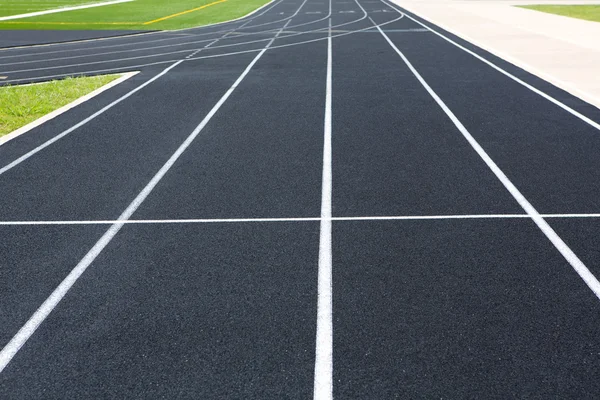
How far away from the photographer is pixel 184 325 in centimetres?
429

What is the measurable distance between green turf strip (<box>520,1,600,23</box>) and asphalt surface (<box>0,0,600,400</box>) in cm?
1768

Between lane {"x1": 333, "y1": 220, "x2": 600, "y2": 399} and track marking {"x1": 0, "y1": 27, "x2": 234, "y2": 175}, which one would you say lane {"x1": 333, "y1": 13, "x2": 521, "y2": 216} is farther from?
track marking {"x1": 0, "y1": 27, "x2": 234, "y2": 175}

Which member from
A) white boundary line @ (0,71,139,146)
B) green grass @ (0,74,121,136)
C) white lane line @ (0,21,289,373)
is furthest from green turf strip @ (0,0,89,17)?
white lane line @ (0,21,289,373)

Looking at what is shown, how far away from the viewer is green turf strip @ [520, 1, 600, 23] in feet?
84.9

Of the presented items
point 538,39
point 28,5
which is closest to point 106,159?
point 538,39

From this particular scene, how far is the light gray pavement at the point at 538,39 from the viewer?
1280 cm

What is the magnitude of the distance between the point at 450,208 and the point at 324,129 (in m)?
3.53

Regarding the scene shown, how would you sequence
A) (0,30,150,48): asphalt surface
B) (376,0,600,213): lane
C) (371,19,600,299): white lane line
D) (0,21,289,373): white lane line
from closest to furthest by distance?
1. (0,21,289,373): white lane line
2. (371,19,600,299): white lane line
3. (376,0,600,213): lane
4. (0,30,150,48): asphalt surface

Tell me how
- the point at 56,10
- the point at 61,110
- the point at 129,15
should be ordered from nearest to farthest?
the point at 61,110 → the point at 129,15 → the point at 56,10

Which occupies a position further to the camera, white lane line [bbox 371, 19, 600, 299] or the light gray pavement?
the light gray pavement

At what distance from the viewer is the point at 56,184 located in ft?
23.3

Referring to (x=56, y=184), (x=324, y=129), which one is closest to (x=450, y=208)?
(x=324, y=129)

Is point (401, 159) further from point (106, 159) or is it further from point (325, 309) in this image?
point (106, 159)

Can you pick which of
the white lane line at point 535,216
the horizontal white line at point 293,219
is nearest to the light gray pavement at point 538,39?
the white lane line at point 535,216
